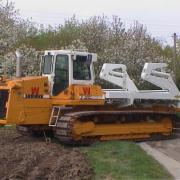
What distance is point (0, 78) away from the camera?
1861 cm

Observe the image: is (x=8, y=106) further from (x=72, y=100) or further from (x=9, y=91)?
(x=72, y=100)

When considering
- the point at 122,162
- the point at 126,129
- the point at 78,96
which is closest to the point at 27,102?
the point at 78,96

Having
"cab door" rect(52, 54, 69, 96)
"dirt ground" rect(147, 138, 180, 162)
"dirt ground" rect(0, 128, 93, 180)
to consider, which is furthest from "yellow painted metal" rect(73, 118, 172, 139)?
"cab door" rect(52, 54, 69, 96)

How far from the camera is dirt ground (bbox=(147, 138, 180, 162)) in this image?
17.0 meters

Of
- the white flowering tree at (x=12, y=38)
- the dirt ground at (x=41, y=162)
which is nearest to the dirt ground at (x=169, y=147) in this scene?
the dirt ground at (x=41, y=162)

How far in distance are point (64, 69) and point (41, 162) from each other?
4.88m

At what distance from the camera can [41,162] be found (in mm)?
14961

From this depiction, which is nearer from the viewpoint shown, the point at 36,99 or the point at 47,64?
the point at 36,99

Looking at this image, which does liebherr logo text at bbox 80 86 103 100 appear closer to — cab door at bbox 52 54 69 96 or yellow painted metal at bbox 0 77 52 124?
cab door at bbox 52 54 69 96

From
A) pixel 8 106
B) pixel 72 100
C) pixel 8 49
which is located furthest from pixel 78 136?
pixel 8 49

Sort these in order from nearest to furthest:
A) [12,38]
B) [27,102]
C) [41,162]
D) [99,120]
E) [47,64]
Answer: [41,162] < [27,102] < [47,64] < [99,120] < [12,38]

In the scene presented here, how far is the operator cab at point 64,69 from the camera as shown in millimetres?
19062

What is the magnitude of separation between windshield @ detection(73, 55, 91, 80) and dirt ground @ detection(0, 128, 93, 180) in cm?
240

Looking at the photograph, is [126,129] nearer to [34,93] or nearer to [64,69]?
[64,69]
